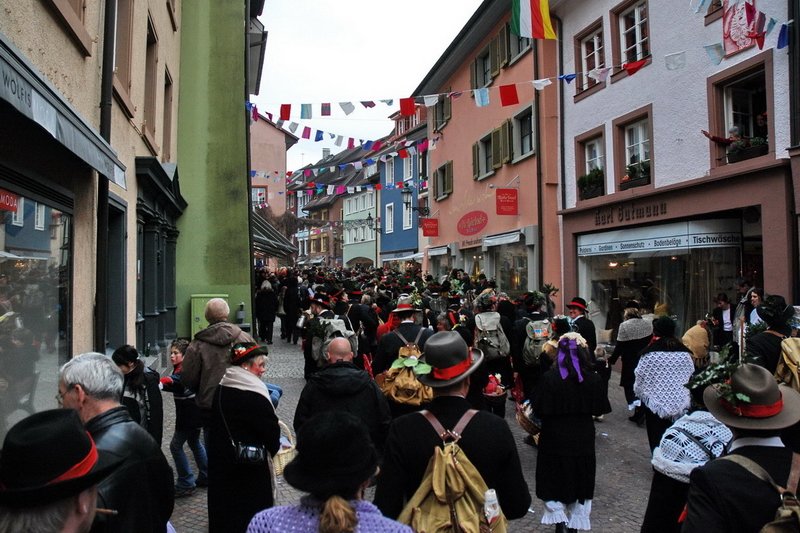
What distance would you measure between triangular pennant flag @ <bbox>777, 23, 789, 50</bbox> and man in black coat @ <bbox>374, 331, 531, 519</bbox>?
9.49m

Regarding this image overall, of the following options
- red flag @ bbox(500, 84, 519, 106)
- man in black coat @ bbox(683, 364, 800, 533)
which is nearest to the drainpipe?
man in black coat @ bbox(683, 364, 800, 533)

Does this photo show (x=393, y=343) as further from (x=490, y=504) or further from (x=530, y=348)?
(x=490, y=504)

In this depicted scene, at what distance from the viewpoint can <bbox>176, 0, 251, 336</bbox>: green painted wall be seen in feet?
44.3

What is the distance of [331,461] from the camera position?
1963mm

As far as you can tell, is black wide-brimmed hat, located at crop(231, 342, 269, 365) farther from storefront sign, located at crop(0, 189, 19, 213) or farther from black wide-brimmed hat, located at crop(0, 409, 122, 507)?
black wide-brimmed hat, located at crop(0, 409, 122, 507)

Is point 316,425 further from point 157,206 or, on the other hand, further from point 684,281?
point 684,281

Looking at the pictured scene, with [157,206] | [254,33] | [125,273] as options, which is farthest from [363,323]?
[254,33]

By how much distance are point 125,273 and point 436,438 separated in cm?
653

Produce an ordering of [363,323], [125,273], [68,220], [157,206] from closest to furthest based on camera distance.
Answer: [68,220] < [125,273] < [363,323] < [157,206]

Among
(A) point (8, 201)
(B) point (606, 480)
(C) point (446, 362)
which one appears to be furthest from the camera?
(B) point (606, 480)

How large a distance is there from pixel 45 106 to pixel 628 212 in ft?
38.7

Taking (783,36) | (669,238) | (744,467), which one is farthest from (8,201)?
(669,238)

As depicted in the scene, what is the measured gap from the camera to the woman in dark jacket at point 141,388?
14.0 feet

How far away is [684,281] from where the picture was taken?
12.1 metres
